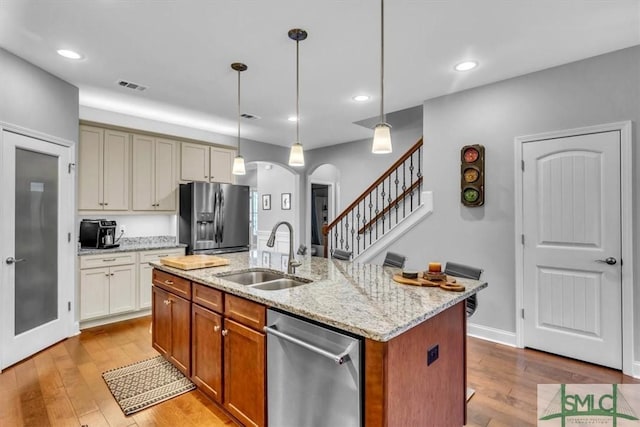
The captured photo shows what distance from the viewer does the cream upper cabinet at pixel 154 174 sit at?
430 centimetres

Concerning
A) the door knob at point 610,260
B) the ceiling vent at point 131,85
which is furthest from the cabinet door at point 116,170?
the door knob at point 610,260

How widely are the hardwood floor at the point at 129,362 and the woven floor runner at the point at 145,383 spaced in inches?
2.2

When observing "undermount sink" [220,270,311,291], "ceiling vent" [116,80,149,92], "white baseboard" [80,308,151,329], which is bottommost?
"white baseboard" [80,308,151,329]

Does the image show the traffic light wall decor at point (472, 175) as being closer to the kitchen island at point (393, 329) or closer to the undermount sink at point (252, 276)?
the kitchen island at point (393, 329)

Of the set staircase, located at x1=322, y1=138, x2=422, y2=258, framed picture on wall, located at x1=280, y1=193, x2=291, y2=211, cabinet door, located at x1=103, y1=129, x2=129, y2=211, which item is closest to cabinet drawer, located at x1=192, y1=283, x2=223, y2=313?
staircase, located at x1=322, y1=138, x2=422, y2=258

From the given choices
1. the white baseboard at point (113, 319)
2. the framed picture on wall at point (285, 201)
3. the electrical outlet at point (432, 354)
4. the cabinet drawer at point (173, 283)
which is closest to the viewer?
the electrical outlet at point (432, 354)

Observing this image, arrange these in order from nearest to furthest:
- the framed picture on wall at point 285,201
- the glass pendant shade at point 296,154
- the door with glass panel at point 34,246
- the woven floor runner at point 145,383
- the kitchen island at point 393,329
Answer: the kitchen island at point 393,329 < the woven floor runner at point 145,383 < the glass pendant shade at point 296,154 < the door with glass panel at point 34,246 < the framed picture on wall at point 285,201

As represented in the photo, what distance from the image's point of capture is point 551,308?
3018 millimetres

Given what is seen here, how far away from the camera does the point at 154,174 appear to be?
4453 mm

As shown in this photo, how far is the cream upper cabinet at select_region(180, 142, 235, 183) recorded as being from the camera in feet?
15.7

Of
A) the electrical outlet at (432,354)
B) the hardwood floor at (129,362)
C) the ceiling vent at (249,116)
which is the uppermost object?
the ceiling vent at (249,116)

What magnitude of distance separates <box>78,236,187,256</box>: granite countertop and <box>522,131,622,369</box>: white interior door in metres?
4.18

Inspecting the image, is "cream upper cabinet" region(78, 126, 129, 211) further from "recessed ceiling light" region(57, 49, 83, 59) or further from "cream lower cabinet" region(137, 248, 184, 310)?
"recessed ceiling light" region(57, 49, 83, 59)

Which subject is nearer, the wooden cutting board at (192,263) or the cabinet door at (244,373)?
the cabinet door at (244,373)
